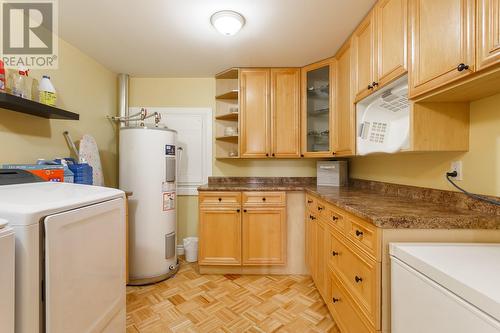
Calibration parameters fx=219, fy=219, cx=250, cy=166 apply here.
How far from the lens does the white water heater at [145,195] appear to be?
2.14m

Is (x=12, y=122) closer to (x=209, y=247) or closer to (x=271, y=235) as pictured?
(x=209, y=247)

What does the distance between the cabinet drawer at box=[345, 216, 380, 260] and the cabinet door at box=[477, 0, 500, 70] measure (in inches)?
30.9

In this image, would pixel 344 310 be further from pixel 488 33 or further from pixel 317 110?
pixel 317 110

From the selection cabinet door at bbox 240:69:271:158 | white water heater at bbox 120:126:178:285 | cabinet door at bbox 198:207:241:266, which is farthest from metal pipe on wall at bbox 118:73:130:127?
cabinet door at bbox 198:207:241:266

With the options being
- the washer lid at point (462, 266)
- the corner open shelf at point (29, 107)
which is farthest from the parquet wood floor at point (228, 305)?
the corner open shelf at point (29, 107)

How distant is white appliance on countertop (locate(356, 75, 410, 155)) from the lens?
4.76 ft

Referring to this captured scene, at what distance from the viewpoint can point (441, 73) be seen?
3.30 feet

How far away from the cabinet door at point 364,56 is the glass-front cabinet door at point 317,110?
492 mm

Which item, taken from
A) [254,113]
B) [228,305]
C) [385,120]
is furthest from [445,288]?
[254,113]

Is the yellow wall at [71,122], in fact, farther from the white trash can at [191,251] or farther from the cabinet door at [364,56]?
the cabinet door at [364,56]

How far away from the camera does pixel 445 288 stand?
0.67 m

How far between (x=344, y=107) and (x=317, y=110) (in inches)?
16.6

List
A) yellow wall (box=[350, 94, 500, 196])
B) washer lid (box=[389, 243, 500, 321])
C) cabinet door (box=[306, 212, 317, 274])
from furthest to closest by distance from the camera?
cabinet door (box=[306, 212, 317, 274]) < yellow wall (box=[350, 94, 500, 196]) < washer lid (box=[389, 243, 500, 321])

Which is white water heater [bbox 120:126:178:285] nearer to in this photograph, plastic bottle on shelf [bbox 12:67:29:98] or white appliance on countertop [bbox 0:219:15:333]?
plastic bottle on shelf [bbox 12:67:29:98]
